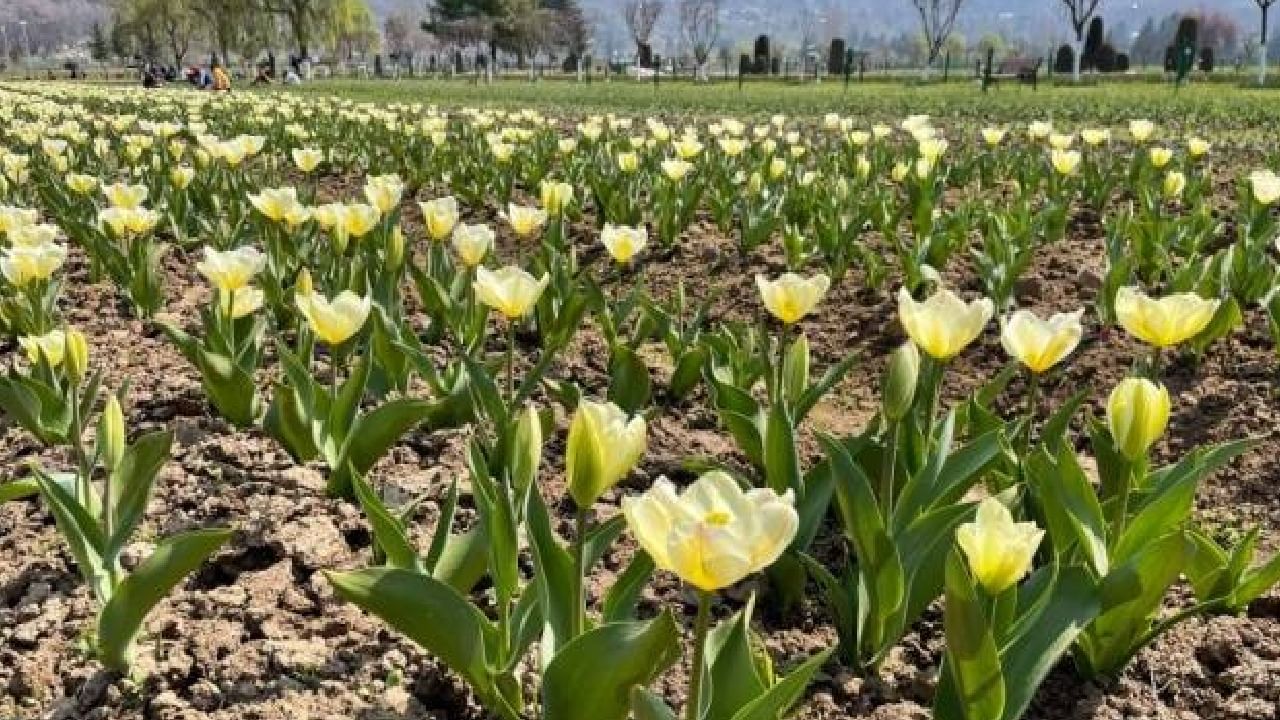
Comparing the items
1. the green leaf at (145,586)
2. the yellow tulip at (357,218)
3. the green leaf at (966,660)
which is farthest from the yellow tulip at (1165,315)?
the yellow tulip at (357,218)

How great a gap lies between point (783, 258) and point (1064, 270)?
146 centimetres

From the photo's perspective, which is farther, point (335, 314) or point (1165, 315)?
point (335, 314)

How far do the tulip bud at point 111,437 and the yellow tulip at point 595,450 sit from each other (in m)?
1.33

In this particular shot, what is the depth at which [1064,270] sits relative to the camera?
19.1ft

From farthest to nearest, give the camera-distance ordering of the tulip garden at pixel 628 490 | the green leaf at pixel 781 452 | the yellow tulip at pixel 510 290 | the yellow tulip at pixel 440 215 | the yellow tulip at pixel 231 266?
the yellow tulip at pixel 440 215 < the yellow tulip at pixel 231 266 < the yellow tulip at pixel 510 290 < the green leaf at pixel 781 452 < the tulip garden at pixel 628 490

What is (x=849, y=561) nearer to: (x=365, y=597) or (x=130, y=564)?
(x=365, y=597)

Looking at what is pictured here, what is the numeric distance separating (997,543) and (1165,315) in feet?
2.85

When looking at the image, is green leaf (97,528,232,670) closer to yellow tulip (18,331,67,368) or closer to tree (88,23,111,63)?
yellow tulip (18,331,67,368)

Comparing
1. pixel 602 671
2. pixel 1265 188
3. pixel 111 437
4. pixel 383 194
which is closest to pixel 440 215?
Answer: pixel 383 194

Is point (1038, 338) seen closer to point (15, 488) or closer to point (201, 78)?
point (15, 488)

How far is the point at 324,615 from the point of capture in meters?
2.57

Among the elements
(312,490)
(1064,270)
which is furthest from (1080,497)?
(1064,270)

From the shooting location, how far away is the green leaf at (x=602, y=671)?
1.67 meters

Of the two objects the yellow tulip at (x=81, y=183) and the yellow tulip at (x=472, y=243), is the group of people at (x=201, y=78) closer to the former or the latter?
the yellow tulip at (x=81, y=183)
